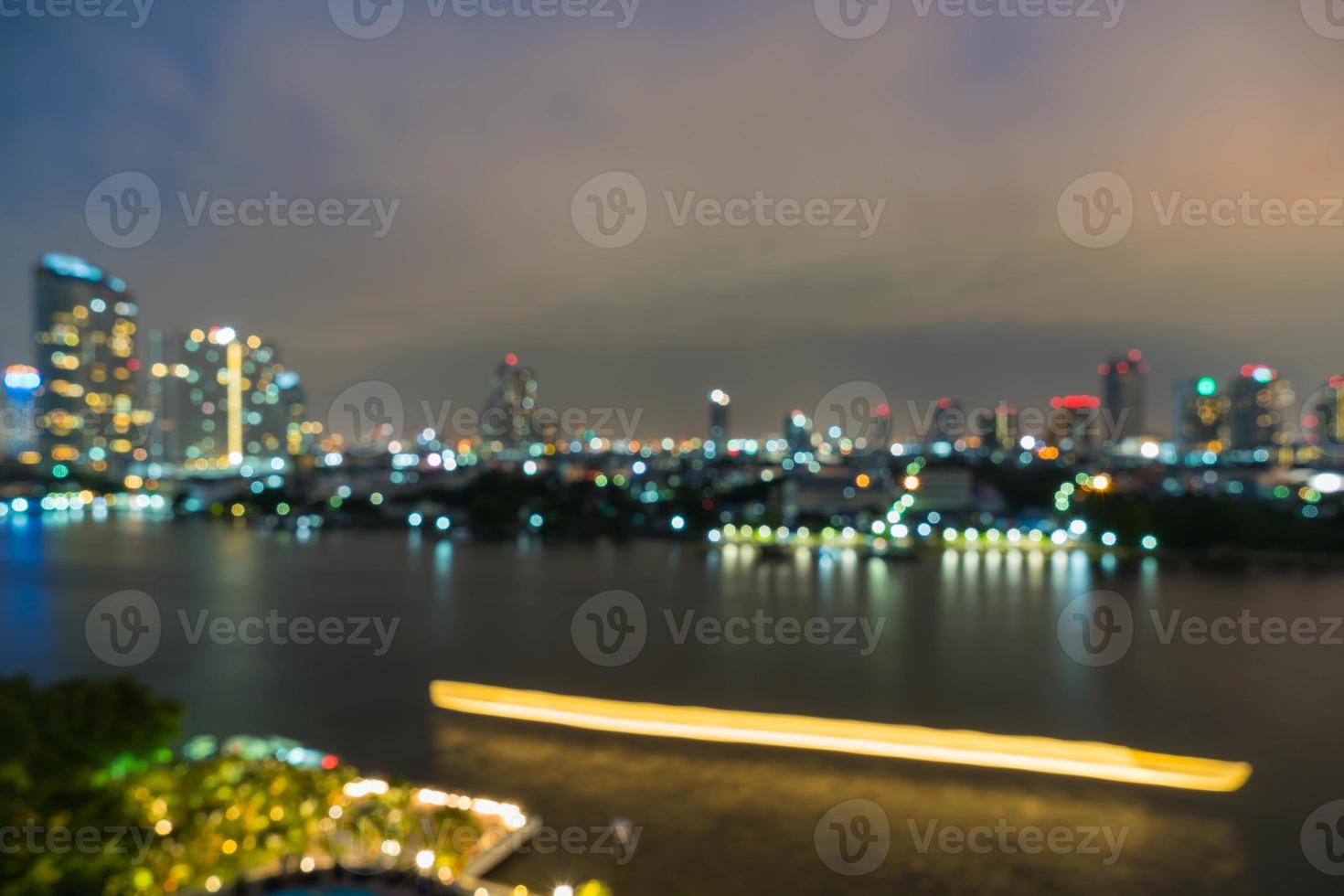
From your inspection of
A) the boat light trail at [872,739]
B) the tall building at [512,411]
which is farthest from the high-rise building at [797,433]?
the boat light trail at [872,739]

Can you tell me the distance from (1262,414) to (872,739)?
2944 cm

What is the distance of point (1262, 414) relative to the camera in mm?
27688

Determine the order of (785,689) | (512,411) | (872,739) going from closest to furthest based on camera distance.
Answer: (872,739), (785,689), (512,411)

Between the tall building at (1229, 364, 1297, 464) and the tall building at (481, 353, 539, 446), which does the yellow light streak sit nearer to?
the tall building at (481, 353, 539, 446)

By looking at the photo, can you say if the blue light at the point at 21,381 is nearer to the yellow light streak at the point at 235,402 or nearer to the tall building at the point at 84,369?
the tall building at the point at 84,369

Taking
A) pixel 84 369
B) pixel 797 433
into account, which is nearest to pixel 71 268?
pixel 84 369

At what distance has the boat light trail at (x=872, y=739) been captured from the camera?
3.43m

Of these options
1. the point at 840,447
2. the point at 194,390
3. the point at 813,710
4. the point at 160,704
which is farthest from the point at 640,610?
the point at 194,390

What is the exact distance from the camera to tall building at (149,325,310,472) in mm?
33500

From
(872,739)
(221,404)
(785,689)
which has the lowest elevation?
(785,689)

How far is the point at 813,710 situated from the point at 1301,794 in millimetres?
1983

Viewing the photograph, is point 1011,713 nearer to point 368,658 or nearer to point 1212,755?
point 1212,755

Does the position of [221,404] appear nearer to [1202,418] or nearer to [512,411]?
[512,411]

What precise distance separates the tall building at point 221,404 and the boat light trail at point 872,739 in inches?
1238
